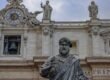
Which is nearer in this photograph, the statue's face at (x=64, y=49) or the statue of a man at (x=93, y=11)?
the statue's face at (x=64, y=49)

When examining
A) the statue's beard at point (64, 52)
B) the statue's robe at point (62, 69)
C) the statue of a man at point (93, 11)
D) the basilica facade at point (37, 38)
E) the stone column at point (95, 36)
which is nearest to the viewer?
the statue's robe at point (62, 69)

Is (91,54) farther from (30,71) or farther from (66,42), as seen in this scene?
(66,42)

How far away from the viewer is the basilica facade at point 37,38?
94.0ft

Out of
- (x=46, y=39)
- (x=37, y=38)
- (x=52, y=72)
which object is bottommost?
(x=52, y=72)

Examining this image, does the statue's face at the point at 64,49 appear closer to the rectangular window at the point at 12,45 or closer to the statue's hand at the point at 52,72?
the statue's hand at the point at 52,72

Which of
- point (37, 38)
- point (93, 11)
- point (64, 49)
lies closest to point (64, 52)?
point (64, 49)

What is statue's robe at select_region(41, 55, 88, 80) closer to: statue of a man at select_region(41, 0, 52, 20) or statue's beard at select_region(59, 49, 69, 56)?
statue's beard at select_region(59, 49, 69, 56)

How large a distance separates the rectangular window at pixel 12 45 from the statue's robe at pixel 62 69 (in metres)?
22.4

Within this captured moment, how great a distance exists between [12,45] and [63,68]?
74.0ft

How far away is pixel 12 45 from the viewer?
29.3m

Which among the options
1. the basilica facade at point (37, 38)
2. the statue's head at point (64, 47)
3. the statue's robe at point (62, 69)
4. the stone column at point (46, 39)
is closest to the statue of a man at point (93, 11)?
the basilica facade at point (37, 38)

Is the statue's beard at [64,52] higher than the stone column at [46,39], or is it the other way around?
the stone column at [46,39]

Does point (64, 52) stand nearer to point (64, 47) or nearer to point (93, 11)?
point (64, 47)

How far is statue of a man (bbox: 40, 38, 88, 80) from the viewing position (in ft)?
22.7
